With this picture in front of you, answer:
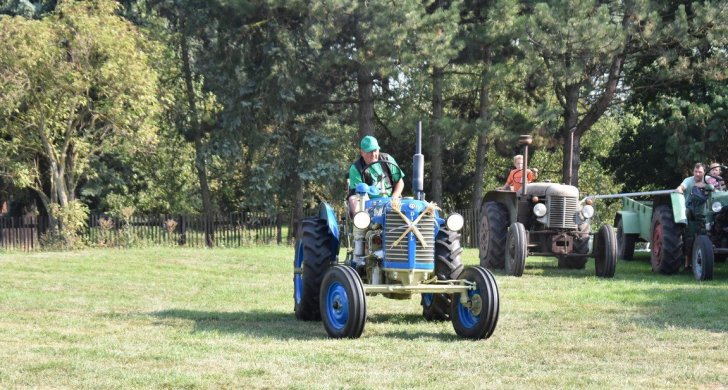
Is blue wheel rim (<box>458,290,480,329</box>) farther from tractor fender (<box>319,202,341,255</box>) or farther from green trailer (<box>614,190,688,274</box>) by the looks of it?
green trailer (<box>614,190,688,274</box>)

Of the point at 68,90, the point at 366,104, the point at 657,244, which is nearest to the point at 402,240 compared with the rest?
the point at 657,244

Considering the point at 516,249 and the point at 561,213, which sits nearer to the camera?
the point at 516,249

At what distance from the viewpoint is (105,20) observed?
31094 mm

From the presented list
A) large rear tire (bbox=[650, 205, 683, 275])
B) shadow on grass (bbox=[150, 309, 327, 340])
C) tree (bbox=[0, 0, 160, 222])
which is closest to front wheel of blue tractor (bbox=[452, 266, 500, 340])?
shadow on grass (bbox=[150, 309, 327, 340])

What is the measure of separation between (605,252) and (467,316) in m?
8.00

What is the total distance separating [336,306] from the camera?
36.6ft

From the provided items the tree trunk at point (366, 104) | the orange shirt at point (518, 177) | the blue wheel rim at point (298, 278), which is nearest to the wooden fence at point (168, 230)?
the tree trunk at point (366, 104)

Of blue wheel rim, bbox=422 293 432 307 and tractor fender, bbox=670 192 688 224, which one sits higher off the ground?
tractor fender, bbox=670 192 688 224

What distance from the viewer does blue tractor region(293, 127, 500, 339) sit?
10.8 metres

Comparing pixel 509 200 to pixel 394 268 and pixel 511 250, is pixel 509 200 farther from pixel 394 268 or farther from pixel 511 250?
pixel 394 268

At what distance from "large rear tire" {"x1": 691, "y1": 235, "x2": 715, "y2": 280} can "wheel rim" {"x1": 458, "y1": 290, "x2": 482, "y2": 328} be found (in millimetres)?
7764

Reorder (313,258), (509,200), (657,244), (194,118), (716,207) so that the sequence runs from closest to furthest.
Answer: (313,258)
(716,207)
(509,200)
(657,244)
(194,118)

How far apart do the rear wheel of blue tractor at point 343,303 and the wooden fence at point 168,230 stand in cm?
1994

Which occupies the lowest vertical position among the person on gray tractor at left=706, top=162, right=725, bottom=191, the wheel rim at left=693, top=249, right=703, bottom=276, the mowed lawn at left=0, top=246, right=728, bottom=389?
the mowed lawn at left=0, top=246, right=728, bottom=389
